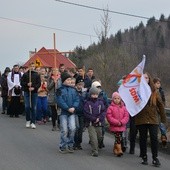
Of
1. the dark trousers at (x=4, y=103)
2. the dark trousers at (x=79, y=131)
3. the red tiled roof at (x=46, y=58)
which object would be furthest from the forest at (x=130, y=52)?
the dark trousers at (x=79, y=131)

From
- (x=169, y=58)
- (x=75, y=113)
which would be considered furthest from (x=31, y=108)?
(x=169, y=58)

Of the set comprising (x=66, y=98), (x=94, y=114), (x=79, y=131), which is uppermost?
(x=66, y=98)

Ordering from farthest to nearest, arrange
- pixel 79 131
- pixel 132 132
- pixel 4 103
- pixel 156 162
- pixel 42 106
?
1. pixel 4 103
2. pixel 42 106
3. pixel 79 131
4. pixel 132 132
5. pixel 156 162

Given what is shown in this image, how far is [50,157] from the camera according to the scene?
974cm

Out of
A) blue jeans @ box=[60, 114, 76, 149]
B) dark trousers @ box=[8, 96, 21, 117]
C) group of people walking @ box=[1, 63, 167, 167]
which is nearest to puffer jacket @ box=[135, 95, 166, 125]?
group of people walking @ box=[1, 63, 167, 167]

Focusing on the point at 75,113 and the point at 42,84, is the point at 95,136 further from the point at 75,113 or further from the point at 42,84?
the point at 42,84

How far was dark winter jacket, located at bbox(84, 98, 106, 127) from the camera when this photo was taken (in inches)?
408

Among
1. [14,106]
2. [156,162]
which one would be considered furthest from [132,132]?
[14,106]

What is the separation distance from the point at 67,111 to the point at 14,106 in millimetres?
7948

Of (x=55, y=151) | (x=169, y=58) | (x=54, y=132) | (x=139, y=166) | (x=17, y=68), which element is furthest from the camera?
(x=169, y=58)

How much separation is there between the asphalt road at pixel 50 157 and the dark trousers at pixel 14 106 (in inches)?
184

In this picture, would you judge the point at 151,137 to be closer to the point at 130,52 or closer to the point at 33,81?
the point at 33,81

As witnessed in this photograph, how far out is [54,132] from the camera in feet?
44.5

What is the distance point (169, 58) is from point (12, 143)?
82.0 meters
